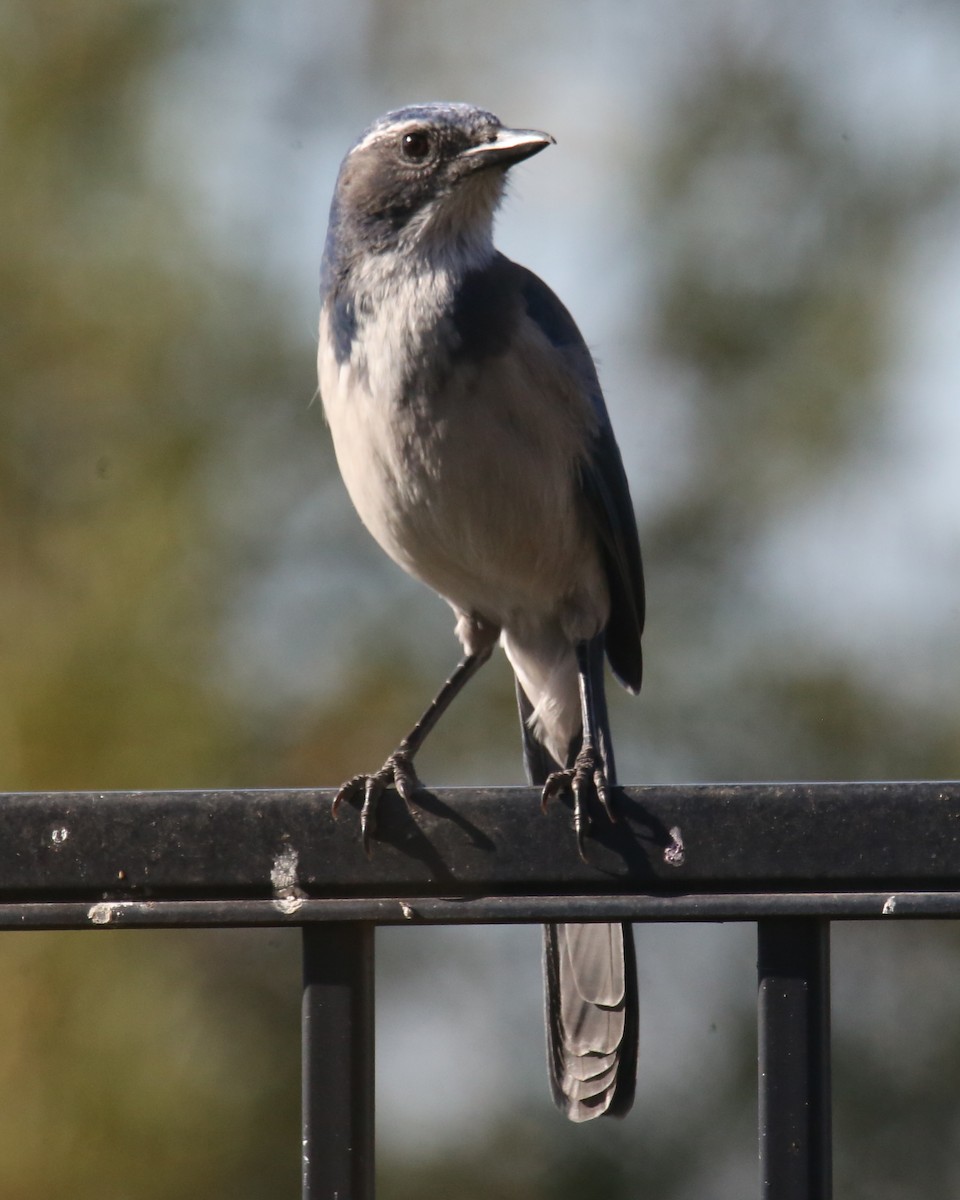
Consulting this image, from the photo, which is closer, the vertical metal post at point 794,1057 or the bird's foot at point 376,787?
the vertical metal post at point 794,1057

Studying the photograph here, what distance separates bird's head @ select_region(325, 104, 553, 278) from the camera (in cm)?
338

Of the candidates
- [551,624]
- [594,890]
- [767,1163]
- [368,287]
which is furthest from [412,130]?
[767,1163]

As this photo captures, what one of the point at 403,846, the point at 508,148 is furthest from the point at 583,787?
the point at 508,148

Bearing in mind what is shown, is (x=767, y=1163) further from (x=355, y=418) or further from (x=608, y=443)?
(x=608, y=443)

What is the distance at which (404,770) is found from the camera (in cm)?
282

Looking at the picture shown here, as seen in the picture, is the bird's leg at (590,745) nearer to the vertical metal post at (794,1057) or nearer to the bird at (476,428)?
the bird at (476,428)

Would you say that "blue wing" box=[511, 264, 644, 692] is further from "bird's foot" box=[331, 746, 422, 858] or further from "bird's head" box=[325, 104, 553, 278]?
"bird's foot" box=[331, 746, 422, 858]

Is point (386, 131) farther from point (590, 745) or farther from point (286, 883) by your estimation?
point (286, 883)

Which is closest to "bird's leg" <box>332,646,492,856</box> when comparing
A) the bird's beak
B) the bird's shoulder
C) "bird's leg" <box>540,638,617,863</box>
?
"bird's leg" <box>540,638,617,863</box>

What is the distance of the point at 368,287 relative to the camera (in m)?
3.32

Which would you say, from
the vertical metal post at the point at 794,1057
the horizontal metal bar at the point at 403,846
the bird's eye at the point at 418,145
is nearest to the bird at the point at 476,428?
the bird's eye at the point at 418,145

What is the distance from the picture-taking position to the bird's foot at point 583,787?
159 centimetres

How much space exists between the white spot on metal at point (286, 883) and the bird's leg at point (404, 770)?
0.07 metres

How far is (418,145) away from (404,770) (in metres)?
1.54
